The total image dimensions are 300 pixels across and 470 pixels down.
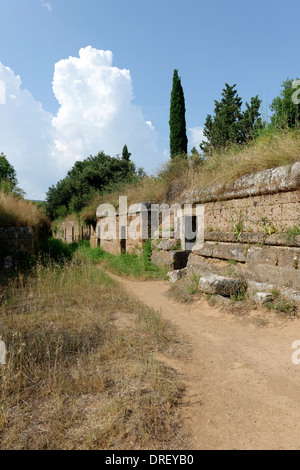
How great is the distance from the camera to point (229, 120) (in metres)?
15.8

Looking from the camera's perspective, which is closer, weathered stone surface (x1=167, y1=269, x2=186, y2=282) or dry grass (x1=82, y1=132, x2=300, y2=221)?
dry grass (x1=82, y1=132, x2=300, y2=221)

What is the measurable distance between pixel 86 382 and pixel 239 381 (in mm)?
1589

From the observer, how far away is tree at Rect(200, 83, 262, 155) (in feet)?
44.8

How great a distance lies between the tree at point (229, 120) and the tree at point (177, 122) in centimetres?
130

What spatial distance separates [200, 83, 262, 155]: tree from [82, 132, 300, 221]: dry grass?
3.59 m

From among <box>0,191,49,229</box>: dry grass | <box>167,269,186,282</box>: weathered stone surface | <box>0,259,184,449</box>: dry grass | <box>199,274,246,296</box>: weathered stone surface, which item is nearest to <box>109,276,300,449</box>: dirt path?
<box>0,259,184,449</box>: dry grass

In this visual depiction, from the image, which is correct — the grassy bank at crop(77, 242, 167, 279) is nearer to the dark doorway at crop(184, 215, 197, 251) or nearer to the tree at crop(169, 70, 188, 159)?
the dark doorway at crop(184, 215, 197, 251)

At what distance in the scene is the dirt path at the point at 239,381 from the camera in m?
2.14

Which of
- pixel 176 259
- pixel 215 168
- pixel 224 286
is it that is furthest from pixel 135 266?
pixel 224 286

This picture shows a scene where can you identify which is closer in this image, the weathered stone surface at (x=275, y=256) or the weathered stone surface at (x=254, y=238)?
the weathered stone surface at (x=275, y=256)

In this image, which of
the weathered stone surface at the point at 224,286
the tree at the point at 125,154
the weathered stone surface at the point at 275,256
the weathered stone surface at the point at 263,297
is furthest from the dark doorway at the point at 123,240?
the tree at the point at 125,154

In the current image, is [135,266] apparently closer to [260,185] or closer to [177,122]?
[260,185]

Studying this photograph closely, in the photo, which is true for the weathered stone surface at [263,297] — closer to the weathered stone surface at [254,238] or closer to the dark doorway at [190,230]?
the weathered stone surface at [254,238]

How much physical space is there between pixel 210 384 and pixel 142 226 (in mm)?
7548
